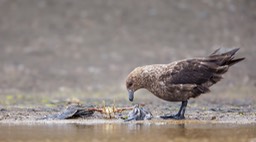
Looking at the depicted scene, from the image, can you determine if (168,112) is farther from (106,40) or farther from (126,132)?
(106,40)

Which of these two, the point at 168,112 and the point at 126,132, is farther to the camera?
the point at 168,112

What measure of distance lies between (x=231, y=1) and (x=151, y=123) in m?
13.1

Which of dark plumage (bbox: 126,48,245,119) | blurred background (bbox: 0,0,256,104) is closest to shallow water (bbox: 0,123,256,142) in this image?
dark plumage (bbox: 126,48,245,119)

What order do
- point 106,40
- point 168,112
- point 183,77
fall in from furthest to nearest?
1. point 106,40
2. point 168,112
3. point 183,77

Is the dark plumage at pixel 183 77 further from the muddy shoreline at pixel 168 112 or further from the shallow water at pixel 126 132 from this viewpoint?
the shallow water at pixel 126 132

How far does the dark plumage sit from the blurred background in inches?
203

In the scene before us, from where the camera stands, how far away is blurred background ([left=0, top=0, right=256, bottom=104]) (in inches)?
673

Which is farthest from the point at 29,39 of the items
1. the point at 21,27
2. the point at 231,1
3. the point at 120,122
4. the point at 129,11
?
the point at 120,122

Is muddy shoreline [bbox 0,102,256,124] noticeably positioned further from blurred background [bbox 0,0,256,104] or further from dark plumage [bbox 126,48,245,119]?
blurred background [bbox 0,0,256,104]

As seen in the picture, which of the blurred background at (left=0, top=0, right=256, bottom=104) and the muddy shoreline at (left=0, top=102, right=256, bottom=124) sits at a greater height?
the blurred background at (left=0, top=0, right=256, bottom=104)

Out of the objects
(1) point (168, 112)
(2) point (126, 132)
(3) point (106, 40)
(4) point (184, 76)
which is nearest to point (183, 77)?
(4) point (184, 76)

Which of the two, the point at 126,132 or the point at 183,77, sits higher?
the point at 183,77

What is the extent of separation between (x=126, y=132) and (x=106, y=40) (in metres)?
11.2

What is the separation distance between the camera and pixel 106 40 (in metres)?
19.8
